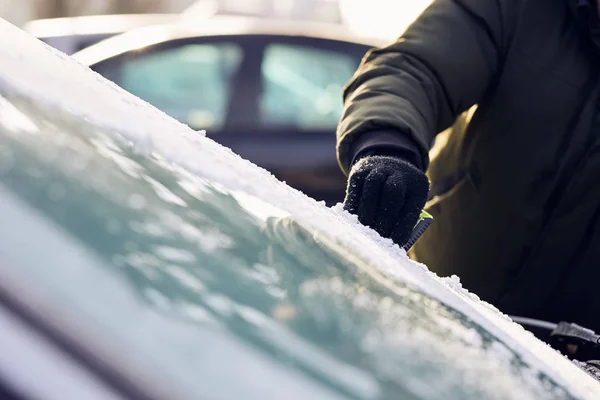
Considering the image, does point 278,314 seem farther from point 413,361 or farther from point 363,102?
point 363,102

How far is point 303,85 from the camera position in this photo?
4.27m

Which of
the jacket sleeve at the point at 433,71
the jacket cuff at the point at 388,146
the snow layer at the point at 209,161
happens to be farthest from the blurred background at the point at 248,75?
the snow layer at the point at 209,161

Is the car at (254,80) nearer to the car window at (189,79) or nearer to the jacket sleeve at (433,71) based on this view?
the car window at (189,79)

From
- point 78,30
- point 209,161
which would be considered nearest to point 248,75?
point 78,30

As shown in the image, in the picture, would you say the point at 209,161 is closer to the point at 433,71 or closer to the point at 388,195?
the point at 388,195

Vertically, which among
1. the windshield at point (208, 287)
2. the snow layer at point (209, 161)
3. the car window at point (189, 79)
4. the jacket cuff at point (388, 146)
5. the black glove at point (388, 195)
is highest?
the car window at point (189, 79)

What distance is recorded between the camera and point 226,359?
688 millimetres

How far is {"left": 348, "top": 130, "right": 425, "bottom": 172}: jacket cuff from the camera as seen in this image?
155cm

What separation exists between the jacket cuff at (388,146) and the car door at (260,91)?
248cm

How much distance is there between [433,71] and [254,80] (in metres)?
2.52

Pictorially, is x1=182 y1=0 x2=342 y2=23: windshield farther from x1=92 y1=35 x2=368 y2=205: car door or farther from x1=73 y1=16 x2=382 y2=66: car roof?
x1=92 y1=35 x2=368 y2=205: car door

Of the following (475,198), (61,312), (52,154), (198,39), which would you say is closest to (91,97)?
(52,154)

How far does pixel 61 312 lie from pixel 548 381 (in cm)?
64

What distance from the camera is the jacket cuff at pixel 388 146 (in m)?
1.55
